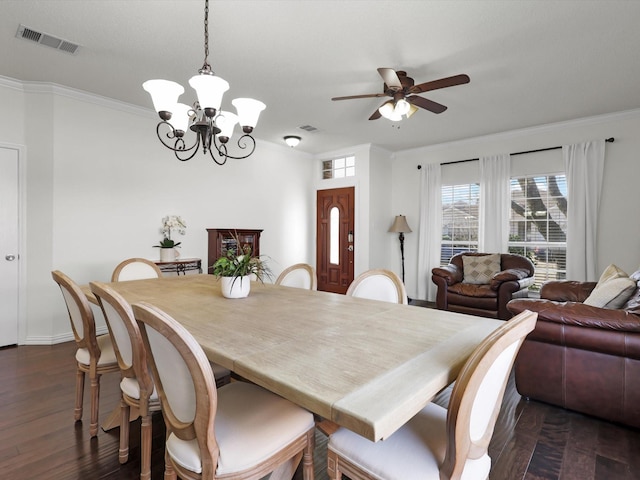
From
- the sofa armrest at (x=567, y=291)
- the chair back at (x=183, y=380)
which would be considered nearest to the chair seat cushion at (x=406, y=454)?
the chair back at (x=183, y=380)

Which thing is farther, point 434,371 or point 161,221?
point 161,221

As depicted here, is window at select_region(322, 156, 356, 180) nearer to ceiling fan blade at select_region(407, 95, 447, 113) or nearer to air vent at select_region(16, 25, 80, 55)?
→ ceiling fan blade at select_region(407, 95, 447, 113)

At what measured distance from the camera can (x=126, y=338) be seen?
1497 millimetres

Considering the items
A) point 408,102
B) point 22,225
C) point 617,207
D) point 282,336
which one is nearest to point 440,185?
point 617,207

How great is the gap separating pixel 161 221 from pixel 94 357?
275 centimetres

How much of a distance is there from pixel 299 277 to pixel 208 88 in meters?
1.54

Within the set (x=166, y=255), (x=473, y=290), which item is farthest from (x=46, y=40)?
(x=473, y=290)

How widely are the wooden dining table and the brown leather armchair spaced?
306 cm

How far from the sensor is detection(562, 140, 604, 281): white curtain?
4348 millimetres

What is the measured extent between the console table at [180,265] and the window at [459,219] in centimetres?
402

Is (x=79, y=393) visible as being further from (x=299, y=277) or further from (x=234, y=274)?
(x=299, y=277)

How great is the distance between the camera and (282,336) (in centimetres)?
133

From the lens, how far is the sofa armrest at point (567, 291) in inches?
131

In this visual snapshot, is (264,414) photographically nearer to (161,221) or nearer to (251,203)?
(161,221)
